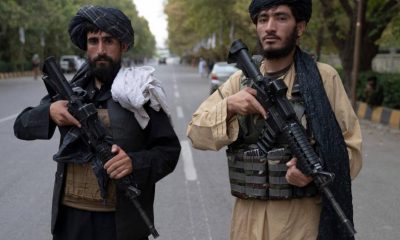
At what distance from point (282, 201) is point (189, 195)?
12.4 ft

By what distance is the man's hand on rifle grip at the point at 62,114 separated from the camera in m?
2.29

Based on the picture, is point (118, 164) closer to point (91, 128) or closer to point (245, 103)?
point (91, 128)

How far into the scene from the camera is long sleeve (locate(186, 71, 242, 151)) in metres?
2.26

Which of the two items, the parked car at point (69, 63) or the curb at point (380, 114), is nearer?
the curb at point (380, 114)

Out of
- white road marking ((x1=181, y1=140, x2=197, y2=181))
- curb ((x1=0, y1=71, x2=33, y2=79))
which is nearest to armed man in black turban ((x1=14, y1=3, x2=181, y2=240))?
white road marking ((x1=181, y1=140, x2=197, y2=181))

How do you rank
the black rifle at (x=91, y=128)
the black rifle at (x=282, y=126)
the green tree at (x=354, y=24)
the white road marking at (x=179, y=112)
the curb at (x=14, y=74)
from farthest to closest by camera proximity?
the curb at (x=14, y=74)
the green tree at (x=354, y=24)
the white road marking at (x=179, y=112)
the black rifle at (x=91, y=128)
the black rifle at (x=282, y=126)

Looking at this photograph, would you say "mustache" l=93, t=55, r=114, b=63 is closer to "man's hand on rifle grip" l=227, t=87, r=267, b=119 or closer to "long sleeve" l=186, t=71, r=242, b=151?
"long sleeve" l=186, t=71, r=242, b=151

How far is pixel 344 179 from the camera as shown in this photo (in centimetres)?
217

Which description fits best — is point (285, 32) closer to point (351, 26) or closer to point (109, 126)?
point (109, 126)

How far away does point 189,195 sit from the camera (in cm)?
600

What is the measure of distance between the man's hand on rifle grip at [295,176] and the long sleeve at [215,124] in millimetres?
301

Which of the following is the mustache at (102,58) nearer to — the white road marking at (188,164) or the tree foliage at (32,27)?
the white road marking at (188,164)

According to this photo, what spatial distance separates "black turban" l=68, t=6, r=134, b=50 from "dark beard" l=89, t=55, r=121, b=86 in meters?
0.11

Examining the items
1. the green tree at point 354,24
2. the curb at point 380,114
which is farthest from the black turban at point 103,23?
the green tree at point 354,24
